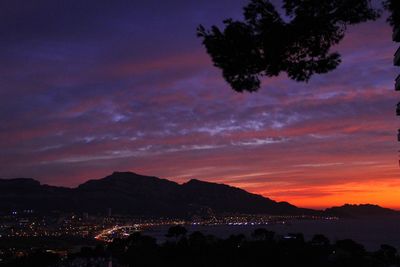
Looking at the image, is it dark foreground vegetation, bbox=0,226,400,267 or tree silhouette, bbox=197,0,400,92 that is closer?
A: tree silhouette, bbox=197,0,400,92

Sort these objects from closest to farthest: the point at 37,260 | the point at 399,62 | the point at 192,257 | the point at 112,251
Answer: the point at 399,62, the point at 192,257, the point at 37,260, the point at 112,251

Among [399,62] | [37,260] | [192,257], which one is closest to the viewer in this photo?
[399,62]

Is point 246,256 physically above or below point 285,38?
below

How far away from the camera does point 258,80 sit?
9.47 m

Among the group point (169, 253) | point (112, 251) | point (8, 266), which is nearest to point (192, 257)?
point (169, 253)

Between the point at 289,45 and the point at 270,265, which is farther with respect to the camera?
the point at 270,265

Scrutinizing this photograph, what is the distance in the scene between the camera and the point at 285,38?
Result: 9.01 metres

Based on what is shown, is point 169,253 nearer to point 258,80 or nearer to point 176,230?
point 176,230

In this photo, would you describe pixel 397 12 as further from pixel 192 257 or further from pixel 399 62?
pixel 192 257

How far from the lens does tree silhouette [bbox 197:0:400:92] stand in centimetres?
890

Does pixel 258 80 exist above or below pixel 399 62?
below

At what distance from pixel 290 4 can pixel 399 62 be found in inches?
163

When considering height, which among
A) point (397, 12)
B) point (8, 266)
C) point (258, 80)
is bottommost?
point (8, 266)

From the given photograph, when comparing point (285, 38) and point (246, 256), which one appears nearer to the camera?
point (285, 38)
